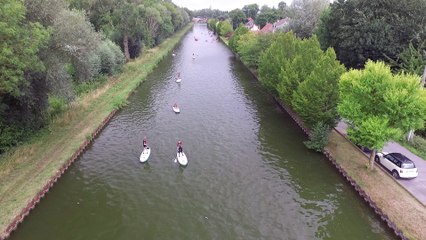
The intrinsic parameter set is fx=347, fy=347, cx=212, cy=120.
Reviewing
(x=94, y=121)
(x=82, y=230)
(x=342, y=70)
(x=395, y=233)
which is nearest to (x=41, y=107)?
(x=94, y=121)

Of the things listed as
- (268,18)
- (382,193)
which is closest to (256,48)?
(382,193)

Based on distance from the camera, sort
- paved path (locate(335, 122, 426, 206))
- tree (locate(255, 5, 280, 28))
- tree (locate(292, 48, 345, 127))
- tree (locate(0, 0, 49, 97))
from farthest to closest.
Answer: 1. tree (locate(255, 5, 280, 28))
2. tree (locate(292, 48, 345, 127))
3. paved path (locate(335, 122, 426, 206))
4. tree (locate(0, 0, 49, 97))

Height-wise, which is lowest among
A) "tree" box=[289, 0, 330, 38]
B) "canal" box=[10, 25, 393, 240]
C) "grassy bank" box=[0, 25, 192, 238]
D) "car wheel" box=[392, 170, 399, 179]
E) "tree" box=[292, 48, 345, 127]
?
"canal" box=[10, 25, 393, 240]

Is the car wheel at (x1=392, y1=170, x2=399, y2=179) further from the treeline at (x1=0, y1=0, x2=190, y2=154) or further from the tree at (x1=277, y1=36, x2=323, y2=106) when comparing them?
the treeline at (x1=0, y1=0, x2=190, y2=154)

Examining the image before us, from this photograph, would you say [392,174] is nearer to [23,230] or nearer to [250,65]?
[23,230]

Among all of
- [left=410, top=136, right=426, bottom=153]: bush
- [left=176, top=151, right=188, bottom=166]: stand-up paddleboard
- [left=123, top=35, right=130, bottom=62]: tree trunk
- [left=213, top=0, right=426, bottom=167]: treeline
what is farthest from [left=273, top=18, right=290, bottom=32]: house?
[left=176, top=151, right=188, bottom=166]: stand-up paddleboard

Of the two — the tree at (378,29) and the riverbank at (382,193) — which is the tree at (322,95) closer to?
the riverbank at (382,193)

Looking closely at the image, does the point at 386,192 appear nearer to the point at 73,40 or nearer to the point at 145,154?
the point at 145,154

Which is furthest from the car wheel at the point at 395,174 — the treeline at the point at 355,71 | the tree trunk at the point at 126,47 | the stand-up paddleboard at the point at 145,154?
the tree trunk at the point at 126,47
